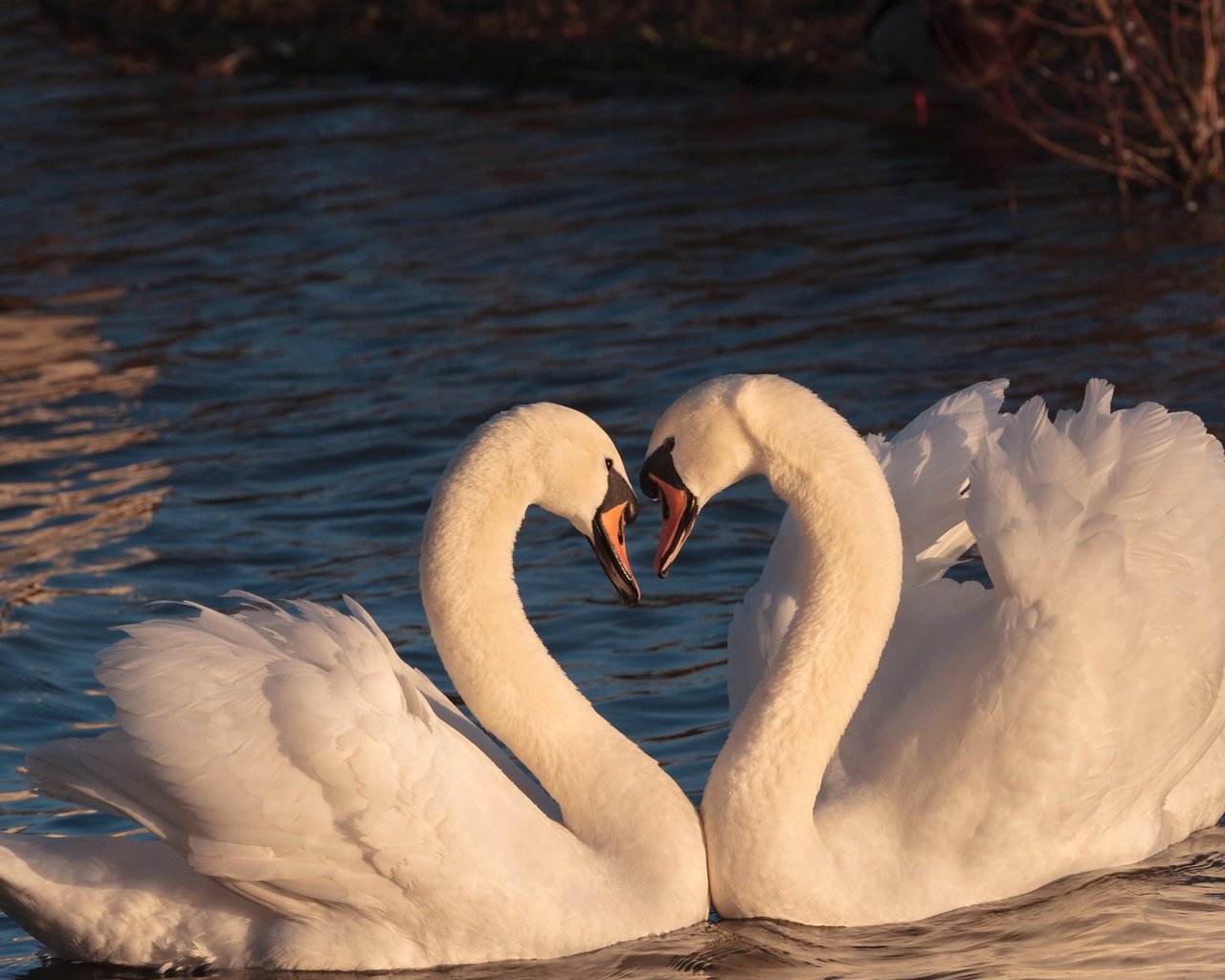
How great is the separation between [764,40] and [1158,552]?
1177cm

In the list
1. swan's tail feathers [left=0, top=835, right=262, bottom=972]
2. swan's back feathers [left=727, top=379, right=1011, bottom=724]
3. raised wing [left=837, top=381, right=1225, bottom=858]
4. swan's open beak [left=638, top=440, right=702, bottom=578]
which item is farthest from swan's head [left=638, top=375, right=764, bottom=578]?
swan's tail feathers [left=0, top=835, right=262, bottom=972]

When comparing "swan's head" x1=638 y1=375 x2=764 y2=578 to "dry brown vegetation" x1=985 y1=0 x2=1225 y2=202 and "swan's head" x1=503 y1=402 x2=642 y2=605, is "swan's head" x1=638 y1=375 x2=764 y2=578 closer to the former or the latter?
"swan's head" x1=503 y1=402 x2=642 y2=605

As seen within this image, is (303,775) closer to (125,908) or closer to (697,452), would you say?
(125,908)

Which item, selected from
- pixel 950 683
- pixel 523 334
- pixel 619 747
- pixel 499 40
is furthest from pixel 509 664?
pixel 499 40

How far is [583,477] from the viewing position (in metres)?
5.38

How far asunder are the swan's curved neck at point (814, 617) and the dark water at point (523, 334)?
1.21ft

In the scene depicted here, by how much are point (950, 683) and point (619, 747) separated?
2.80 ft

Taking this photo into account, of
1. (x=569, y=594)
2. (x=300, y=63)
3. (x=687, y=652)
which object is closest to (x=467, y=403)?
(x=569, y=594)

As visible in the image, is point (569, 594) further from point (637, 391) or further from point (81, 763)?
point (81, 763)

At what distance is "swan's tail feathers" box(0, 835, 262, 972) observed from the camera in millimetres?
5359

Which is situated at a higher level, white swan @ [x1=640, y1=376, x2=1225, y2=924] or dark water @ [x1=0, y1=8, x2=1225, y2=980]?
white swan @ [x1=640, y1=376, x2=1225, y2=924]

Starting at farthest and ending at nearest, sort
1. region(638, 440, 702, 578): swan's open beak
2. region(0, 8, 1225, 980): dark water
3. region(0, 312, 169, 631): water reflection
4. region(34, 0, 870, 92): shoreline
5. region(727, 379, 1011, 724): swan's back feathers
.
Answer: region(34, 0, 870, 92): shoreline → region(0, 312, 169, 631): water reflection → region(0, 8, 1225, 980): dark water → region(727, 379, 1011, 724): swan's back feathers → region(638, 440, 702, 578): swan's open beak

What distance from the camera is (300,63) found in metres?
18.8

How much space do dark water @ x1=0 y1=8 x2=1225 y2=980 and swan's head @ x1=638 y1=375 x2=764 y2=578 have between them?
105 centimetres
